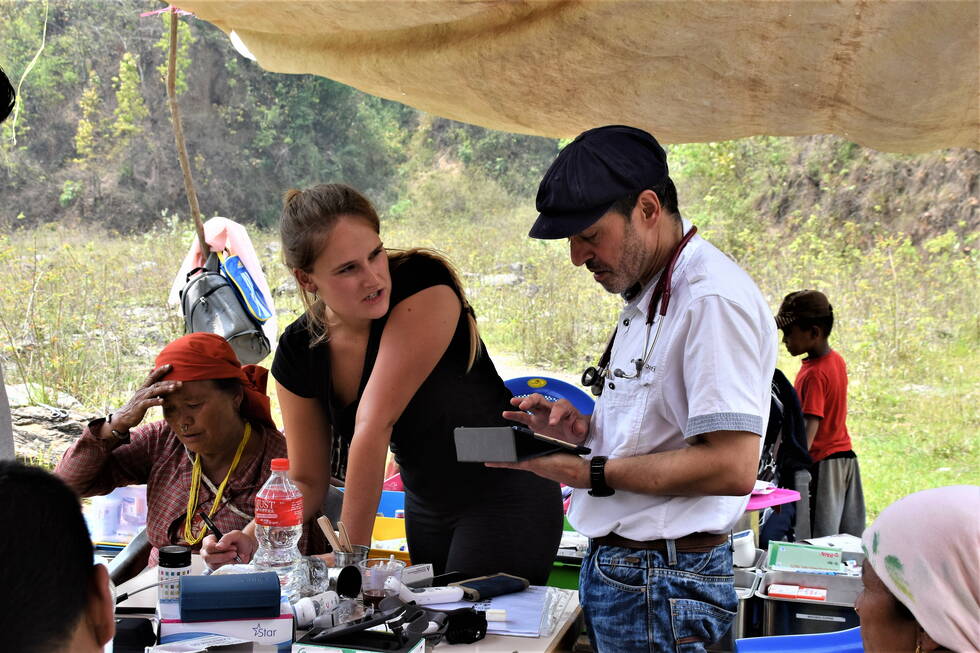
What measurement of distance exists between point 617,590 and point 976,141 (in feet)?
5.45

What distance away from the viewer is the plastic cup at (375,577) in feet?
6.27

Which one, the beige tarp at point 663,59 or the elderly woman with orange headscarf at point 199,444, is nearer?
the beige tarp at point 663,59

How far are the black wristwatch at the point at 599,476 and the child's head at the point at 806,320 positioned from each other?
9.41 feet

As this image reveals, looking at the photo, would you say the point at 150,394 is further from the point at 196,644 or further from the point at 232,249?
the point at 232,249

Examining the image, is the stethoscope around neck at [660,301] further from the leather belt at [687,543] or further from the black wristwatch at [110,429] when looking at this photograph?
the black wristwatch at [110,429]

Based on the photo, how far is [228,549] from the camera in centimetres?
216

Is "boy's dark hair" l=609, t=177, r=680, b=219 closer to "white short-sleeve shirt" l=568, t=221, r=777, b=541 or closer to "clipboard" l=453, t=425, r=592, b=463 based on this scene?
"white short-sleeve shirt" l=568, t=221, r=777, b=541

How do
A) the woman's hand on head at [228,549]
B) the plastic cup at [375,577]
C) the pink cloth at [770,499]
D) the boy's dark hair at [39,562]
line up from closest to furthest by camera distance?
the boy's dark hair at [39,562], the plastic cup at [375,577], the woman's hand on head at [228,549], the pink cloth at [770,499]

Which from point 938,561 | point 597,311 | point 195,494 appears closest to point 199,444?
point 195,494

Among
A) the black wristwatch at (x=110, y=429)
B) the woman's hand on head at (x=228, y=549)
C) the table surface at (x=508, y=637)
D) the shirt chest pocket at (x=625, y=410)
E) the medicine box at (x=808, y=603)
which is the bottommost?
the medicine box at (x=808, y=603)

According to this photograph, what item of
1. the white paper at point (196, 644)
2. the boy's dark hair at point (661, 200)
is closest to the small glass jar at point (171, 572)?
the white paper at point (196, 644)

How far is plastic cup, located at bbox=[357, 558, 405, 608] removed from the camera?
6.27 feet

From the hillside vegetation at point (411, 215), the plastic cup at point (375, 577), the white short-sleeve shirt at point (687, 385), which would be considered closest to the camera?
the white short-sleeve shirt at point (687, 385)

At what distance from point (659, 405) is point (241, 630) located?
34.2 inches
